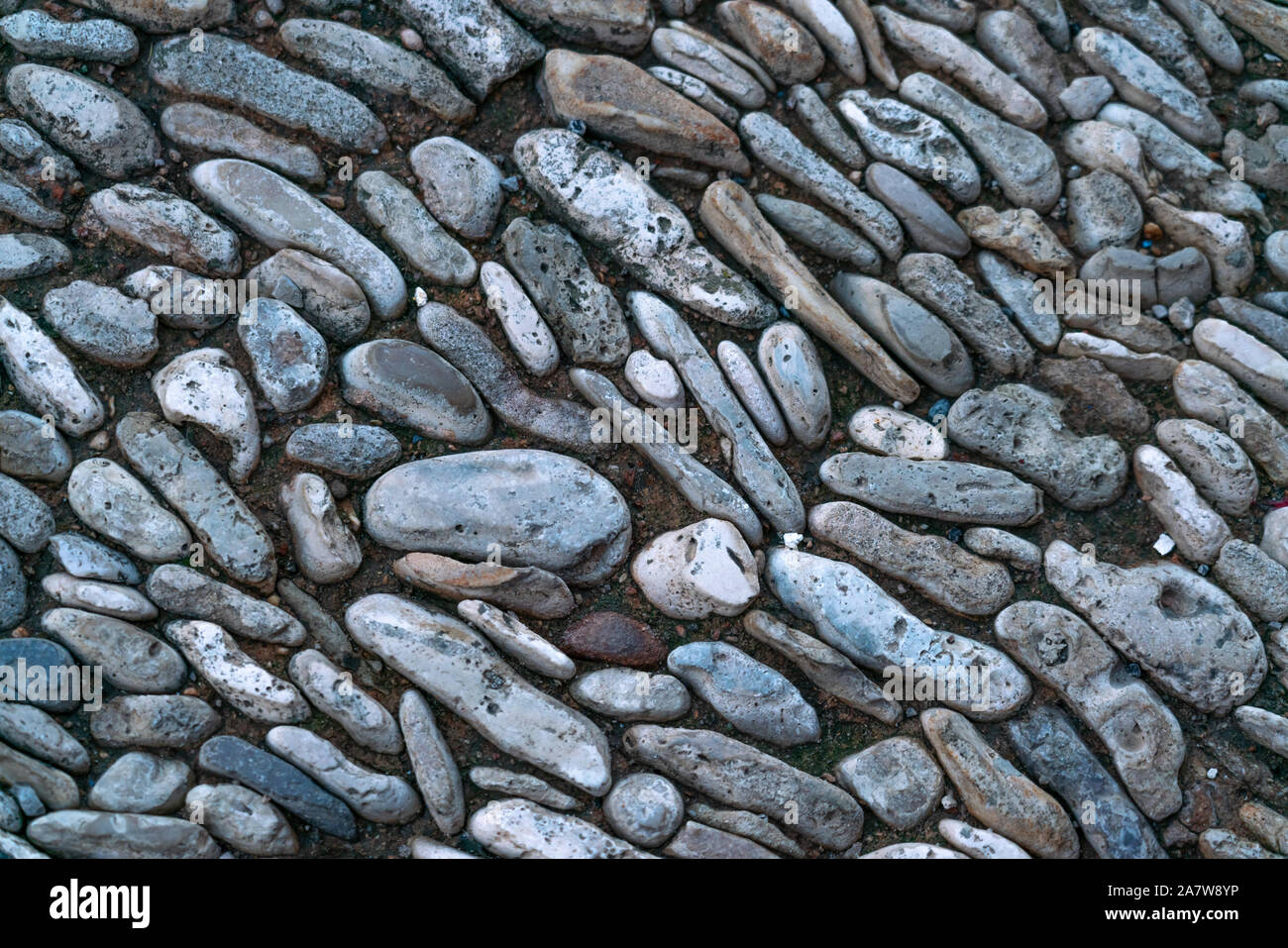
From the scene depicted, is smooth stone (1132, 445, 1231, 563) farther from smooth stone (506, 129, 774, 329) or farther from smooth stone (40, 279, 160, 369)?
smooth stone (40, 279, 160, 369)

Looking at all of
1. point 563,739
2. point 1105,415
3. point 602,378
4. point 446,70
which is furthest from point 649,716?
point 446,70

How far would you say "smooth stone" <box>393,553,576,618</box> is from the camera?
6098mm

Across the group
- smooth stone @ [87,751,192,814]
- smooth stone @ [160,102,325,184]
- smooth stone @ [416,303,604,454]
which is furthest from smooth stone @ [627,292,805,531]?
smooth stone @ [87,751,192,814]

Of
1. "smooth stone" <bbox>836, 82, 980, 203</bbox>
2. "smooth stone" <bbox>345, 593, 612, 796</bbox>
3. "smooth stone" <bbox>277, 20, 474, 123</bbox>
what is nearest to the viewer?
"smooth stone" <bbox>345, 593, 612, 796</bbox>

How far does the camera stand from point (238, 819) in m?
5.55

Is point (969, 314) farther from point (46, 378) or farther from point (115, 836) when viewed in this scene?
point (115, 836)

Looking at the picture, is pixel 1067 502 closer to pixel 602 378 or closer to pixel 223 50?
pixel 602 378

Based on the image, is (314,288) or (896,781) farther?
(314,288)

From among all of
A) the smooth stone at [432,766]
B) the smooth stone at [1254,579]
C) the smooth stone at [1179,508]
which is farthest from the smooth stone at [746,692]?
the smooth stone at [1254,579]

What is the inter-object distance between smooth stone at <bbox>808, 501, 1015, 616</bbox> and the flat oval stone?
201cm

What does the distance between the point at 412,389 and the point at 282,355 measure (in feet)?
2.31

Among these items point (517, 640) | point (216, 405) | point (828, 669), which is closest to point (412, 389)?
point (216, 405)

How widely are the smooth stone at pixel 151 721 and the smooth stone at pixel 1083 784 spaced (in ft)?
13.5

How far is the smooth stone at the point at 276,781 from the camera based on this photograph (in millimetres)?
5652
